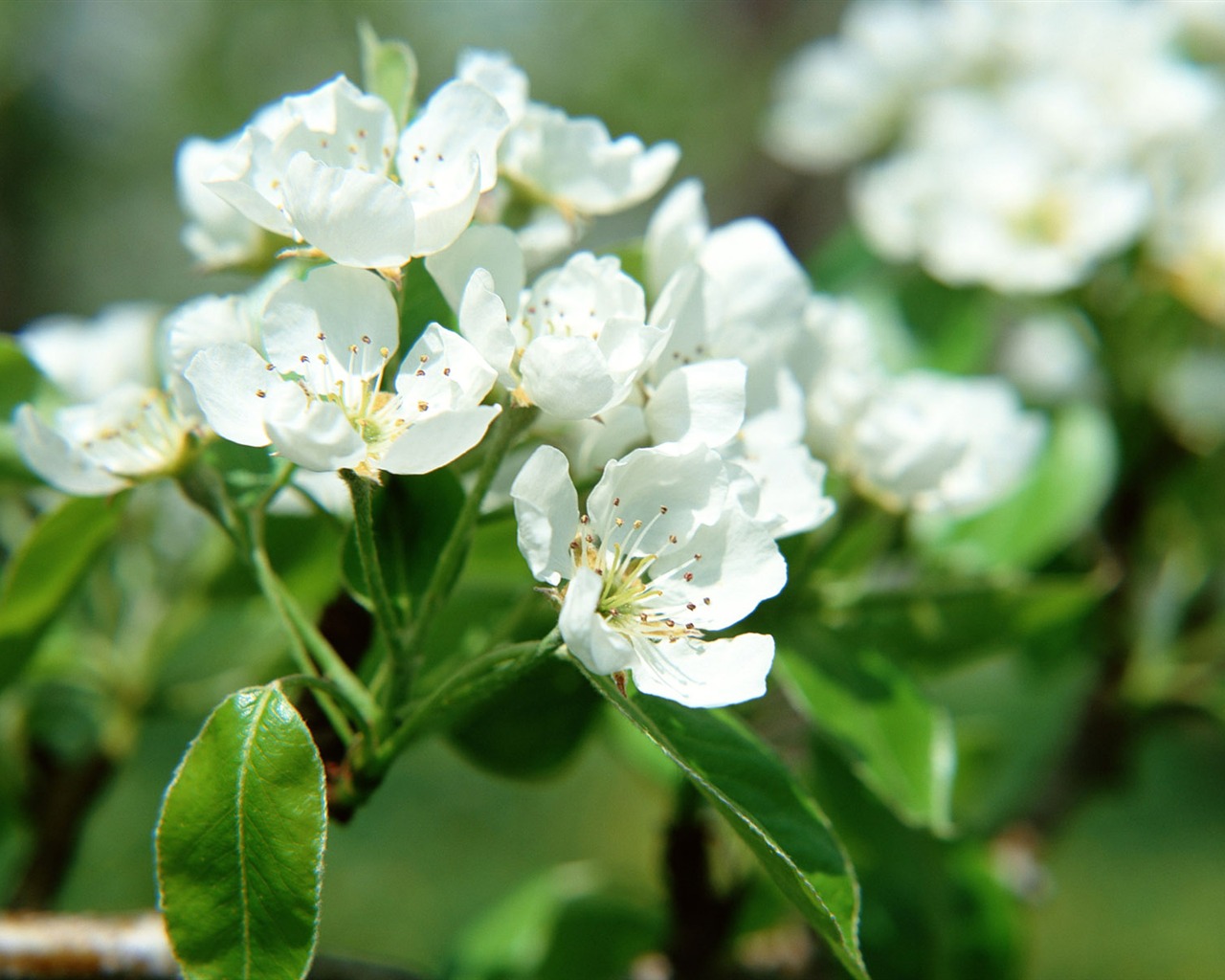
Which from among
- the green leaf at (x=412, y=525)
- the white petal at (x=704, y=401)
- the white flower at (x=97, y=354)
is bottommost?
the white flower at (x=97, y=354)

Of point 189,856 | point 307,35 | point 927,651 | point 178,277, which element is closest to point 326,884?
point 927,651

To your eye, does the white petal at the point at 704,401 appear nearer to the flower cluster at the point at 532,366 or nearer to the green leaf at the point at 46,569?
the flower cluster at the point at 532,366

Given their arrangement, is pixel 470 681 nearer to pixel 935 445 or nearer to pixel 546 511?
pixel 546 511

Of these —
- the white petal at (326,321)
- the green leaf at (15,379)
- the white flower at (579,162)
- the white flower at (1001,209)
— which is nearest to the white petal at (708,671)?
the white petal at (326,321)

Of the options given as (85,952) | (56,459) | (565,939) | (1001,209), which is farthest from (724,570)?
(1001,209)

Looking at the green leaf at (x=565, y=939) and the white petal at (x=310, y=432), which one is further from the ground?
the white petal at (x=310, y=432)

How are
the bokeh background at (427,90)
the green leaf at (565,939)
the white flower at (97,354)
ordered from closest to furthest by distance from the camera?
1. the white flower at (97,354)
2. the green leaf at (565,939)
3. the bokeh background at (427,90)

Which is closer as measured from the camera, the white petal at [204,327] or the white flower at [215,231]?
the white petal at [204,327]

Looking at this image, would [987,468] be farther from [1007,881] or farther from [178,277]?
[178,277]

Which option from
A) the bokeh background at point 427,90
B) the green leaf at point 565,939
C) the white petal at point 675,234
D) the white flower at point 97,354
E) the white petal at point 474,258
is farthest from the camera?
the bokeh background at point 427,90
